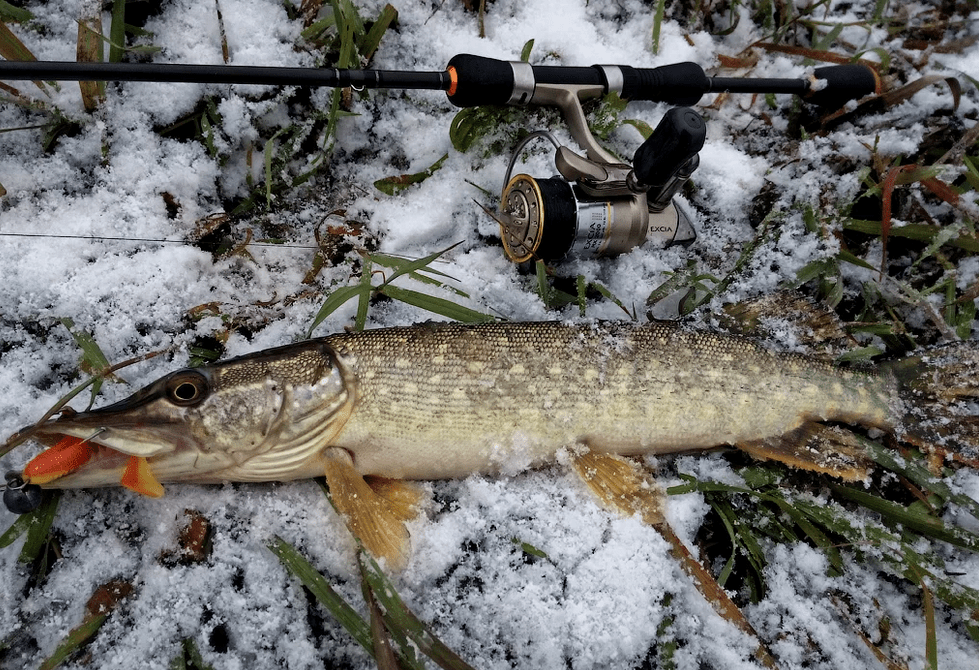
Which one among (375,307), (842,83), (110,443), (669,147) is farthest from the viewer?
(842,83)

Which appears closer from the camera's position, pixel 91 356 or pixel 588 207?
pixel 91 356

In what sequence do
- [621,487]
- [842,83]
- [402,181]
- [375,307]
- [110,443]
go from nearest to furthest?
[110,443]
[621,487]
[375,307]
[402,181]
[842,83]

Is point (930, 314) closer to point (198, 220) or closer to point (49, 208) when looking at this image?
point (198, 220)

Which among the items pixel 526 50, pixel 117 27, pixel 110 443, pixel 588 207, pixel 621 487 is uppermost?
pixel 117 27

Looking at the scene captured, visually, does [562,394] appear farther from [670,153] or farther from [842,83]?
[842,83]

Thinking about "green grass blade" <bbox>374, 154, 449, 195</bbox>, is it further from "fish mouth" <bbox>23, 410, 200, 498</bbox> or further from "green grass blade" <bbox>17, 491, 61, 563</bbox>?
"green grass blade" <bbox>17, 491, 61, 563</bbox>

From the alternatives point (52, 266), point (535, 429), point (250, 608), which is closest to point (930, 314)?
point (535, 429)

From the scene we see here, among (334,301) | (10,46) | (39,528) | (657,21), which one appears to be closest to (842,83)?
(657,21)

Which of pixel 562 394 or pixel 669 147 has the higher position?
pixel 669 147
